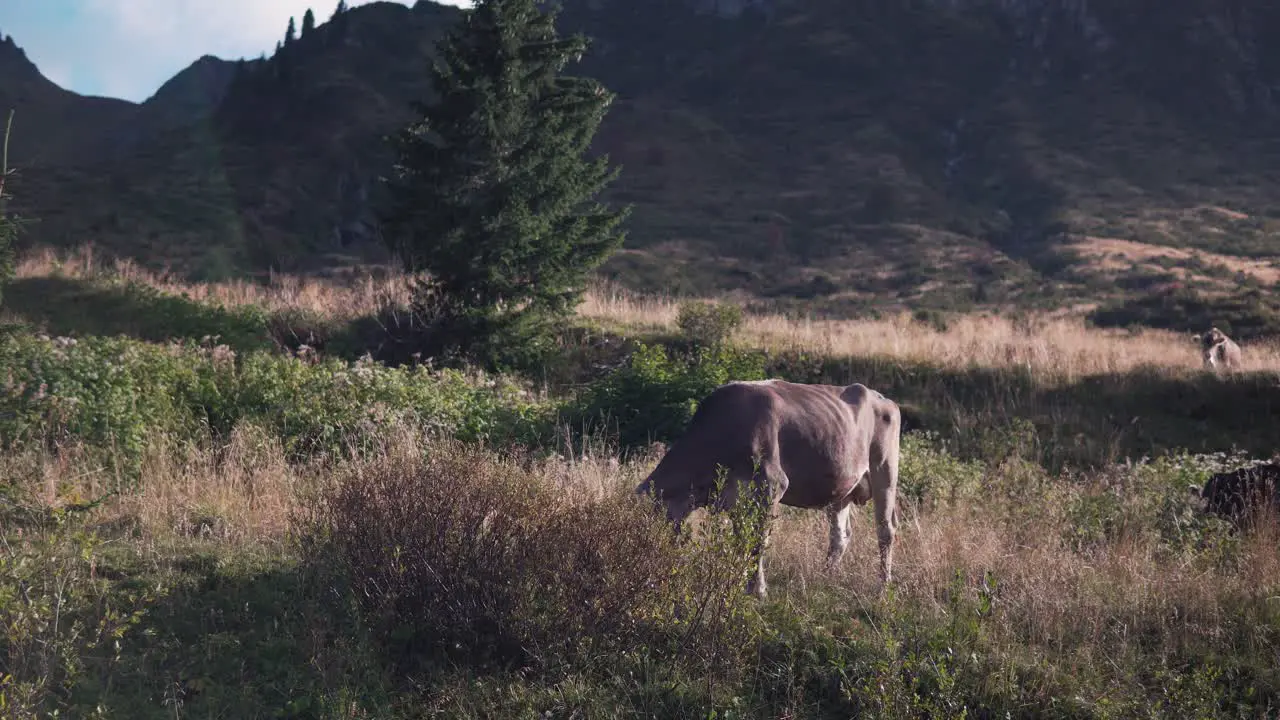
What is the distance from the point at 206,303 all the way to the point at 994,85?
77.9 meters

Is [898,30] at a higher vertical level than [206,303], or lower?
higher

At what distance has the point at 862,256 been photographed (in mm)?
49406

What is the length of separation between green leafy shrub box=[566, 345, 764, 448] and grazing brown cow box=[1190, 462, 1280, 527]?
5.06m

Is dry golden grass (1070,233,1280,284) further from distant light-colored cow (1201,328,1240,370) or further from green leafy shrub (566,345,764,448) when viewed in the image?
green leafy shrub (566,345,764,448)

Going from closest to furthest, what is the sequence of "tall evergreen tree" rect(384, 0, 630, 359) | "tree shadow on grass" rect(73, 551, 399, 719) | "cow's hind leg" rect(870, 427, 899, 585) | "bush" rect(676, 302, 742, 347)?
"tree shadow on grass" rect(73, 551, 399, 719), "cow's hind leg" rect(870, 427, 899, 585), "tall evergreen tree" rect(384, 0, 630, 359), "bush" rect(676, 302, 742, 347)

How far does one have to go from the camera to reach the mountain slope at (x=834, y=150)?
150ft

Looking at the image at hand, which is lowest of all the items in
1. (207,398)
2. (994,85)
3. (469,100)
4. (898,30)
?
(207,398)

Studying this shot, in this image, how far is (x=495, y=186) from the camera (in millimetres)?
15320

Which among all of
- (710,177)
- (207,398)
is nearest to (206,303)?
(207,398)

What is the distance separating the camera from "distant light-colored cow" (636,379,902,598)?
18.8ft

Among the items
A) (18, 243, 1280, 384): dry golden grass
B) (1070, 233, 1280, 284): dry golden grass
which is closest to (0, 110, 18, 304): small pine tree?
(18, 243, 1280, 384): dry golden grass

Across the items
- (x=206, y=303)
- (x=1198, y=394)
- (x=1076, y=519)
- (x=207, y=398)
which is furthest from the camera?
(x=206, y=303)

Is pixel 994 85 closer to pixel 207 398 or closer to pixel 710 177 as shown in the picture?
pixel 710 177

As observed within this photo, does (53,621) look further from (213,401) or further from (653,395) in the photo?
(653,395)
